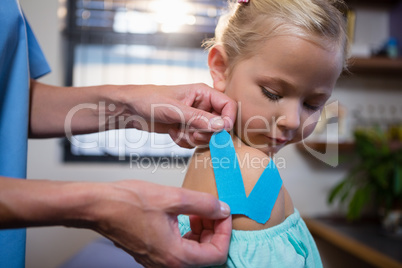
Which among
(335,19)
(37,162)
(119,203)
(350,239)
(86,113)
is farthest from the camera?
(37,162)

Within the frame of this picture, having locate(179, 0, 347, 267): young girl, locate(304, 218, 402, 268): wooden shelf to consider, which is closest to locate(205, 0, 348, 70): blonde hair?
locate(179, 0, 347, 267): young girl

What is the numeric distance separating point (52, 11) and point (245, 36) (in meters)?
A: 1.50

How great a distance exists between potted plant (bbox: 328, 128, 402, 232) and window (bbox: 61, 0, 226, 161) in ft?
3.09

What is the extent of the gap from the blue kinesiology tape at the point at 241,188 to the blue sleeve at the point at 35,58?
0.56 metres

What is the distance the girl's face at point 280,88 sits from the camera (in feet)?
2.17

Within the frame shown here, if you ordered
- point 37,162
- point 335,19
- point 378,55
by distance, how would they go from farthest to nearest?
point 378,55 < point 37,162 < point 335,19

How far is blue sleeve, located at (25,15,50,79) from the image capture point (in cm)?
89

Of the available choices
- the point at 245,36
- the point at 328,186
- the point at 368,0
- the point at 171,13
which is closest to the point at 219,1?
the point at 171,13

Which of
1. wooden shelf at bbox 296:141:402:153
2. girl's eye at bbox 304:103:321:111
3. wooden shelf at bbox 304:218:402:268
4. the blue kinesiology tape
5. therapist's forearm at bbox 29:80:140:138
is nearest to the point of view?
the blue kinesiology tape

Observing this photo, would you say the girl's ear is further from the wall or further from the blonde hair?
the wall

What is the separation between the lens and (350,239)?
156cm

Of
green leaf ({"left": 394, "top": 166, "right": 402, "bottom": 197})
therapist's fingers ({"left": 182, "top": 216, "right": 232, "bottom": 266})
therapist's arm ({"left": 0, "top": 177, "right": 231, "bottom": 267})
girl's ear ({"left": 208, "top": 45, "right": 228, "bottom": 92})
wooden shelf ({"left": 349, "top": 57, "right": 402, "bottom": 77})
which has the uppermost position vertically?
wooden shelf ({"left": 349, "top": 57, "right": 402, "bottom": 77})

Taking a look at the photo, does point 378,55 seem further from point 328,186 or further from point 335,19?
point 335,19

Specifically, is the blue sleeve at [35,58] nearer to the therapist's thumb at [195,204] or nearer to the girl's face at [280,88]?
the girl's face at [280,88]
